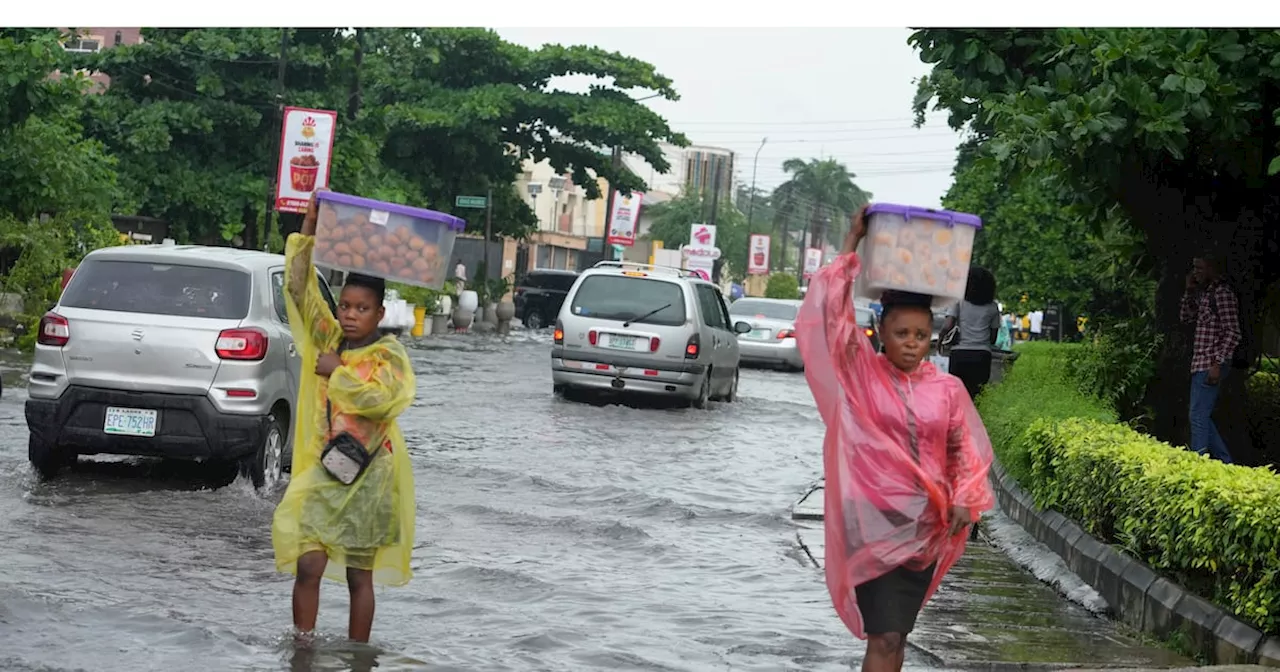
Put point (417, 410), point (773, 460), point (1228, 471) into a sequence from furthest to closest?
point (417, 410)
point (773, 460)
point (1228, 471)

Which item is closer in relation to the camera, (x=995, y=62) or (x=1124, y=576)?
(x=1124, y=576)

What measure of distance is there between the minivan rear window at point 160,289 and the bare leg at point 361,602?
4675mm

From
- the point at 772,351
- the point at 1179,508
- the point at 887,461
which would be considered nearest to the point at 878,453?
the point at 887,461

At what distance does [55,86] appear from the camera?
22.4m

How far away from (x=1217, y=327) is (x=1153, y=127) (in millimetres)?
2404

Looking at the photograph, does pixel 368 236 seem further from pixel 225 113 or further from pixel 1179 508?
pixel 225 113

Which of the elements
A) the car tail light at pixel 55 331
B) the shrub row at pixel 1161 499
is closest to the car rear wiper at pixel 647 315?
the shrub row at pixel 1161 499

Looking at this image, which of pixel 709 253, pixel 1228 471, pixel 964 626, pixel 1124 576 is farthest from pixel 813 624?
pixel 709 253

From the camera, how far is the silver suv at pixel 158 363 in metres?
10.4

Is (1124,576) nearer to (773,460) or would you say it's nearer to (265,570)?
(265,570)

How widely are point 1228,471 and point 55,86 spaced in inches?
728

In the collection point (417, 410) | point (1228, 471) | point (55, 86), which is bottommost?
point (417, 410)

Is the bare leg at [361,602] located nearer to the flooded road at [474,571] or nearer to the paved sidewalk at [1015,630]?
the flooded road at [474,571]

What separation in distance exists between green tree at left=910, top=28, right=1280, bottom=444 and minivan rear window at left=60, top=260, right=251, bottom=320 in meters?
4.83
